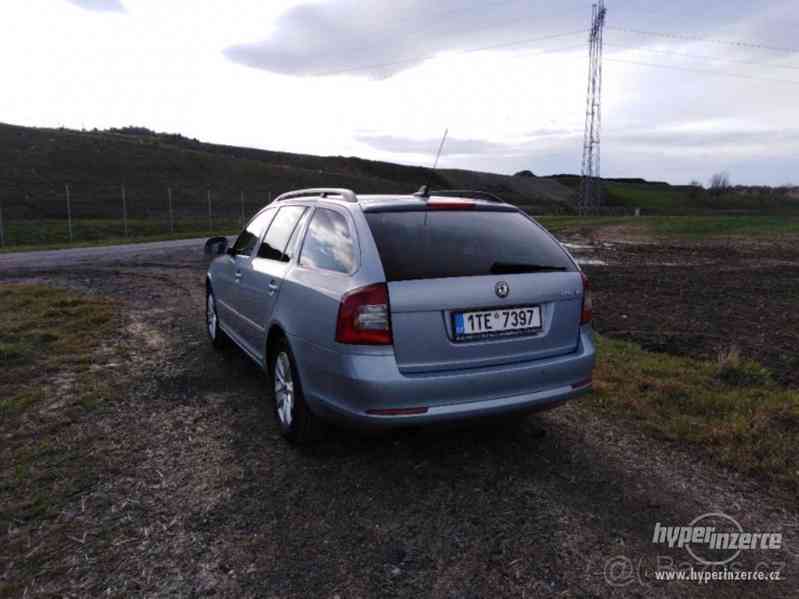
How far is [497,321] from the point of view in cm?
369

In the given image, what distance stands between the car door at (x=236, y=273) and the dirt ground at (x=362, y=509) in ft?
2.00

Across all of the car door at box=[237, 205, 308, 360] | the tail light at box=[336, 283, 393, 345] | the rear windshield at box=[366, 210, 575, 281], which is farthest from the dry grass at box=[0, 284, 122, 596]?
the rear windshield at box=[366, 210, 575, 281]

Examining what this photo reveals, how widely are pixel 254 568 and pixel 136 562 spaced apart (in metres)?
0.58

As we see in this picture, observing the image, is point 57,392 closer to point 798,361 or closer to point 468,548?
point 468,548

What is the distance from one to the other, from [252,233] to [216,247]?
37.5 inches

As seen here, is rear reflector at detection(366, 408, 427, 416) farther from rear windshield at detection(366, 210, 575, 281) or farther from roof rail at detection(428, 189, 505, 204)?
roof rail at detection(428, 189, 505, 204)

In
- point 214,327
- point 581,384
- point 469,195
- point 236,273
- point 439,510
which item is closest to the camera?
point 439,510

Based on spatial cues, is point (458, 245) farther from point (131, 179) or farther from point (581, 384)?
point (131, 179)

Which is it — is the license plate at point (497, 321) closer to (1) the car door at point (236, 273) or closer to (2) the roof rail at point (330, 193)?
(2) the roof rail at point (330, 193)

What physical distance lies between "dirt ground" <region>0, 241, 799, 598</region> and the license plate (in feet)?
1.95

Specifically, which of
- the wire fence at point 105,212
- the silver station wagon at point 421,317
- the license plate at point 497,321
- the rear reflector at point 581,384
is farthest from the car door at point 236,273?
the wire fence at point 105,212

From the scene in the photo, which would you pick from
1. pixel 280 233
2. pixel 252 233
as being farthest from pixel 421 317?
pixel 252 233

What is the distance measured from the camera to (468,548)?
9.94 ft

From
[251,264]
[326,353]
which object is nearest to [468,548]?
[326,353]
